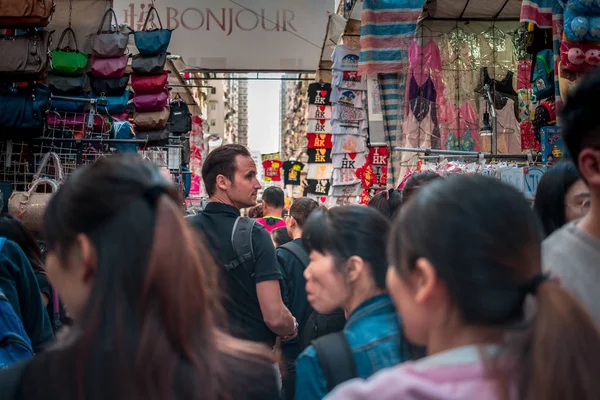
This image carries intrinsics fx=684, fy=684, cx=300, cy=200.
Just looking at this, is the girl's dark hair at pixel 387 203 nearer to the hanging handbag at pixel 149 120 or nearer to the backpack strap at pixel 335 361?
the backpack strap at pixel 335 361

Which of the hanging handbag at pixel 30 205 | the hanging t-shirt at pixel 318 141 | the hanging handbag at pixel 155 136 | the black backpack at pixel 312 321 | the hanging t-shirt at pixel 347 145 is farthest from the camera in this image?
the hanging t-shirt at pixel 318 141

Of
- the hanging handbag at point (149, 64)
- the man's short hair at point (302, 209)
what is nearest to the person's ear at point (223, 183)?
the man's short hair at point (302, 209)

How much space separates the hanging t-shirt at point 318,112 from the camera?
17156 mm

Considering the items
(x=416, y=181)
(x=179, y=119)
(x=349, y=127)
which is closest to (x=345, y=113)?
(x=349, y=127)

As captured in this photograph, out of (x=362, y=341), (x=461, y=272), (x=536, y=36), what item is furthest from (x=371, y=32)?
(x=461, y=272)

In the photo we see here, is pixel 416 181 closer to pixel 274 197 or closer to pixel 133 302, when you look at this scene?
pixel 133 302

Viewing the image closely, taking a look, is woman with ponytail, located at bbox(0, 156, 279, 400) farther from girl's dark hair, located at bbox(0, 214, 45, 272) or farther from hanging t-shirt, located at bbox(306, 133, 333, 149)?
hanging t-shirt, located at bbox(306, 133, 333, 149)

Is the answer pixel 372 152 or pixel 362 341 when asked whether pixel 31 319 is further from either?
pixel 372 152

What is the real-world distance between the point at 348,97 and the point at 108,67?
548 centimetres

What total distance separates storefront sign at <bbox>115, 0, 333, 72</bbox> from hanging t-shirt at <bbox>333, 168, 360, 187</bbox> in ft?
10.7

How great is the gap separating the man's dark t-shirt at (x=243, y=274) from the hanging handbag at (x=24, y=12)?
3372 mm

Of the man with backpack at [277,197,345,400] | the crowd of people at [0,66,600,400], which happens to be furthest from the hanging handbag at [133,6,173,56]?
the crowd of people at [0,66,600,400]

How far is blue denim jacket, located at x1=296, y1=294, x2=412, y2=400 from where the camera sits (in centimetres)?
223

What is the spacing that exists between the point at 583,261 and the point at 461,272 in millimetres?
Answer: 686
